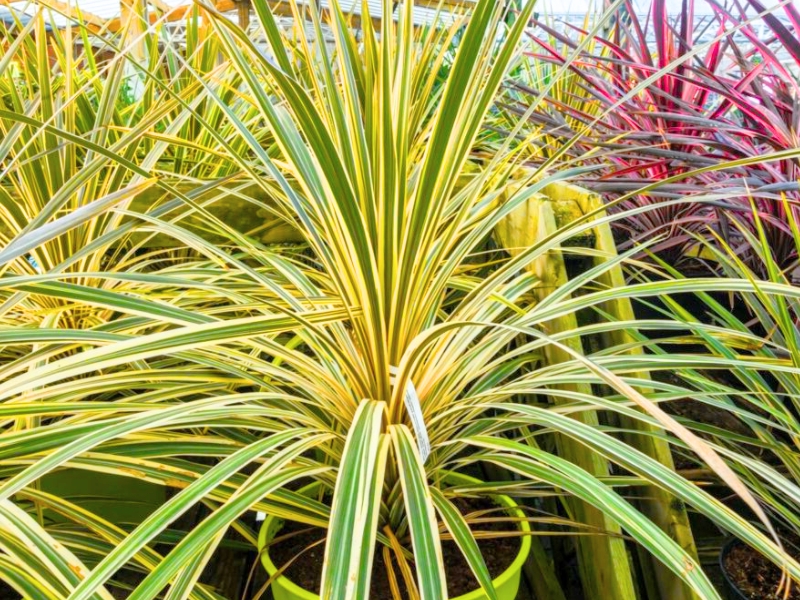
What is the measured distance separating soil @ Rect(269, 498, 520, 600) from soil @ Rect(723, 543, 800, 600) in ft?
0.84

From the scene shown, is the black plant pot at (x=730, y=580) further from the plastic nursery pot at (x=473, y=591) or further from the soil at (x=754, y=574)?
the plastic nursery pot at (x=473, y=591)

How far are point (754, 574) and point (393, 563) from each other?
0.43 m

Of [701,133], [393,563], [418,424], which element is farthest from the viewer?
[701,133]

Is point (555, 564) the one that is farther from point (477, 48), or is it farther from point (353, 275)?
point (477, 48)

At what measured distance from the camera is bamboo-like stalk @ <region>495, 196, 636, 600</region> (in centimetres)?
72

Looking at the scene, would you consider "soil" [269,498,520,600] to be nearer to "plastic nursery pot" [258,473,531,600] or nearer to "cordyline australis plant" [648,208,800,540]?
"plastic nursery pot" [258,473,531,600]

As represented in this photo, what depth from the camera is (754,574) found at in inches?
29.1

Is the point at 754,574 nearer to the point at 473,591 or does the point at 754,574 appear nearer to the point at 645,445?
the point at 645,445

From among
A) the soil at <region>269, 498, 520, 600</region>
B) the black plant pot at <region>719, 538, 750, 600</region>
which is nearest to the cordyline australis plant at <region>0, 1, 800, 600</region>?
the soil at <region>269, 498, 520, 600</region>

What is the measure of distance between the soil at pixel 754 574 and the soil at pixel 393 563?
26cm

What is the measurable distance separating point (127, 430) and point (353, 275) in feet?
0.90

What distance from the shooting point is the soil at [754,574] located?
2.32 ft

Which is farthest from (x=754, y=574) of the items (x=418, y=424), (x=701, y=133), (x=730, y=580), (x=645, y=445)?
(x=701, y=133)

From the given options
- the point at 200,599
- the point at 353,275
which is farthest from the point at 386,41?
the point at 200,599
